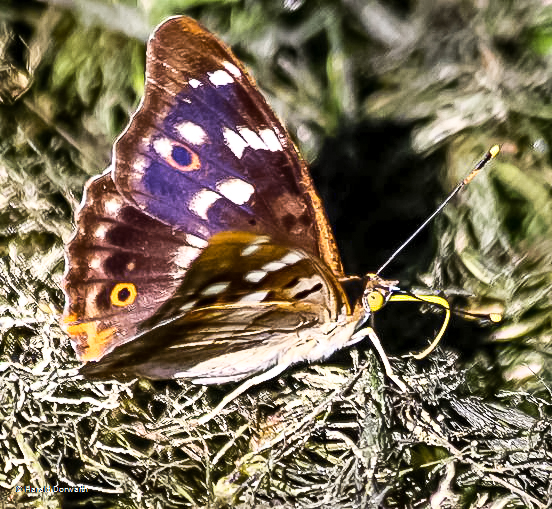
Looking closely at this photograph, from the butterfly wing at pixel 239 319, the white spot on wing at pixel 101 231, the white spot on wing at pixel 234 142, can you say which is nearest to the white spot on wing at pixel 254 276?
the butterfly wing at pixel 239 319

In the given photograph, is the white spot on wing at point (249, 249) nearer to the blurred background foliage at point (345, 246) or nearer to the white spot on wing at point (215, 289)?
the white spot on wing at point (215, 289)

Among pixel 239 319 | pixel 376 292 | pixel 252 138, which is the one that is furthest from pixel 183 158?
pixel 376 292

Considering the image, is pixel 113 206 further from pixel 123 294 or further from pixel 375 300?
pixel 375 300

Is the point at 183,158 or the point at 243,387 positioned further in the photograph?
the point at 243,387

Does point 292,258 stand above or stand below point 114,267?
above

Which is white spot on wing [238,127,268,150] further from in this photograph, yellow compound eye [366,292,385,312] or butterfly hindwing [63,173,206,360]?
yellow compound eye [366,292,385,312]

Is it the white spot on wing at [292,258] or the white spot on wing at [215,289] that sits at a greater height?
the white spot on wing at [292,258]

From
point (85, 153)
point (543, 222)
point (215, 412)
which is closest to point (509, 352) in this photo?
point (543, 222)
